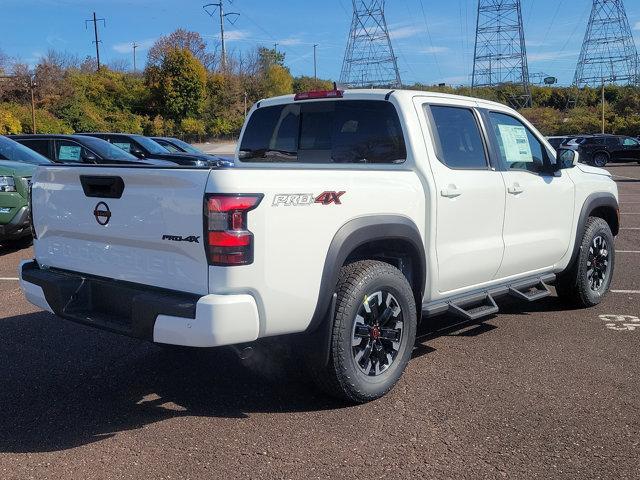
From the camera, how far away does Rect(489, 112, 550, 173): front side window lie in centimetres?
505

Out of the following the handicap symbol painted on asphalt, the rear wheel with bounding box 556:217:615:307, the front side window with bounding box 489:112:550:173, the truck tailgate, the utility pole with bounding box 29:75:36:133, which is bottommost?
the handicap symbol painted on asphalt

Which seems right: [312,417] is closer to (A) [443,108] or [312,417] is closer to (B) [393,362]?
(B) [393,362]

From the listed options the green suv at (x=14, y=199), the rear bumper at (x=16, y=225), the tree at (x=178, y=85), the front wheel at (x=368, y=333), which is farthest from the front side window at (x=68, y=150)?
the tree at (x=178, y=85)

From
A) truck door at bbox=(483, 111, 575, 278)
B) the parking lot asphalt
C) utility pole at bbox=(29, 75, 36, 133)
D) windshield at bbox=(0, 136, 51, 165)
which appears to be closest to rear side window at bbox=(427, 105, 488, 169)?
truck door at bbox=(483, 111, 575, 278)

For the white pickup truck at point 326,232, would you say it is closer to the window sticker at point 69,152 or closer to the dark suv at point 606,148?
the window sticker at point 69,152

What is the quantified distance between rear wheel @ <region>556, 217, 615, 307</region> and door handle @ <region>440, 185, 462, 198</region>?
2.12 m

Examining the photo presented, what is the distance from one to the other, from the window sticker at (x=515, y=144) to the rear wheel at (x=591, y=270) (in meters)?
1.15

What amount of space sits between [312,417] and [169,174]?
160cm

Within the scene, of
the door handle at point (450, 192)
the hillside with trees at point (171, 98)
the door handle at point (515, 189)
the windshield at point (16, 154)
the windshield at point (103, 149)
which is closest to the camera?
the door handle at point (450, 192)

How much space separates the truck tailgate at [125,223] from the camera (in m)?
3.20

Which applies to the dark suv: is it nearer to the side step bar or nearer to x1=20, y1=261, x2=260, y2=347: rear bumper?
the side step bar

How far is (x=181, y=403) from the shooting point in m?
3.89

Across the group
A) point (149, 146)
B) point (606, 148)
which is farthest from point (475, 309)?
point (606, 148)

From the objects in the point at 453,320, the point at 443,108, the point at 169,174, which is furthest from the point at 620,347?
Result: the point at 169,174
